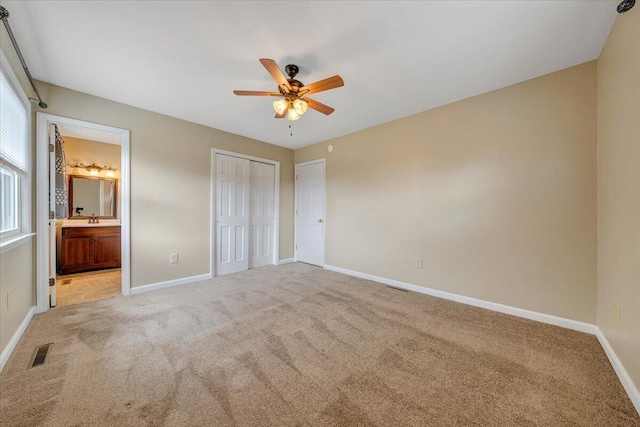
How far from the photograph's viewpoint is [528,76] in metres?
2.32

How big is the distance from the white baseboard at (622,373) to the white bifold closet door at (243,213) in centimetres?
432

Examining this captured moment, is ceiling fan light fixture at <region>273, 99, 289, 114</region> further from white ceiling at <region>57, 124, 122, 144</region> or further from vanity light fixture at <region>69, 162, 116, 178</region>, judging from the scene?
vanity light fixture at <region>69, 162, 116, 178</region>

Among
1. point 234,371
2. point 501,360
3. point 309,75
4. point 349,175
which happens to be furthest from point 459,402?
point 349,175

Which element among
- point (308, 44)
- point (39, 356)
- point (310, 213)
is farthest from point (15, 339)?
point (310, 213)

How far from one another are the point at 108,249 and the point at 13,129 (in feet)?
9.79

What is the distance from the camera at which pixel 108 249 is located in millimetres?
4215

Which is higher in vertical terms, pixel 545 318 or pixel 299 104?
pixel 299 104

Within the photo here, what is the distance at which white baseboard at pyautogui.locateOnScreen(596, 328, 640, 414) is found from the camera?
132 cm

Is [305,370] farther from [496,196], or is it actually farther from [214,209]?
[214,209]

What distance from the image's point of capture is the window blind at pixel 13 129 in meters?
1.69

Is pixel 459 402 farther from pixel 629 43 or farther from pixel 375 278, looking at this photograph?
pixel 629 43

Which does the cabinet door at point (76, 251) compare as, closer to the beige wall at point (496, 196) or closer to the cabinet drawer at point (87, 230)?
the cabinet drawer at point (87, 230)

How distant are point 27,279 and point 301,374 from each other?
2878 mm

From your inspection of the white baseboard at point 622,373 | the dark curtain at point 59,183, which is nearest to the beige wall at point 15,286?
the dark curtain at point 59,183
